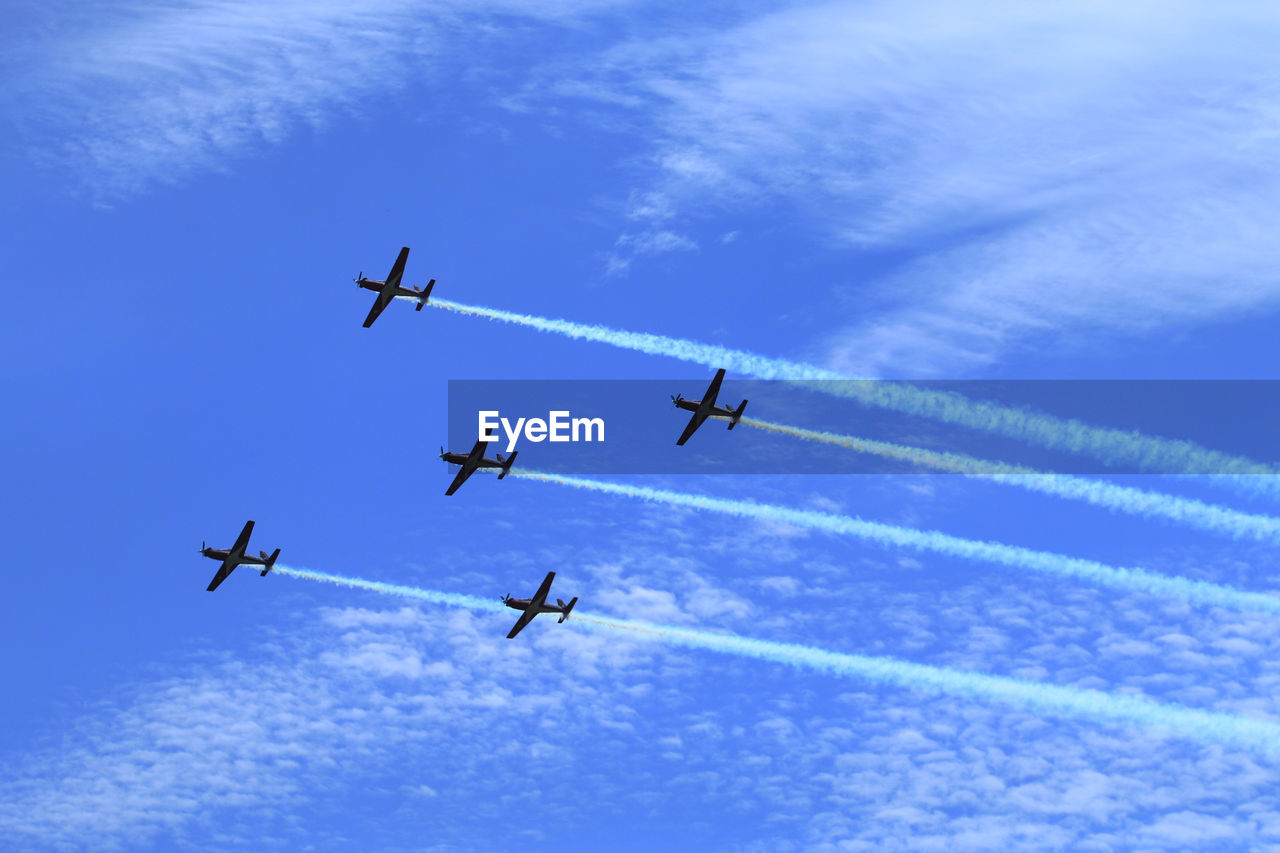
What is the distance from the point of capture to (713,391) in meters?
123

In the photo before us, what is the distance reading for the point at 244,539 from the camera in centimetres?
13238

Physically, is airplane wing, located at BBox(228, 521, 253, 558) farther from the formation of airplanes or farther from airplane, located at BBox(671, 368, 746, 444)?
airplane, located at BBox(671, 368, 746, 444)

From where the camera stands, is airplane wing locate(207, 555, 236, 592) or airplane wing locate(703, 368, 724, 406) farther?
airplane wing locate(207, 555, 236, 592)

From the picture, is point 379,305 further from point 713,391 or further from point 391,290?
point 713,391

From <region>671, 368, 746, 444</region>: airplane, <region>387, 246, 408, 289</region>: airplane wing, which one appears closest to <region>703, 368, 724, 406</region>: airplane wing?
<region>671, 368, 746, 444</region>: airplane

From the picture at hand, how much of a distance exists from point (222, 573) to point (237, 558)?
2.28m

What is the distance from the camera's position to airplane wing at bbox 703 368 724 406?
12200 cm

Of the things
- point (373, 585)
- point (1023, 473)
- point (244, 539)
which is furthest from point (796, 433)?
point (244, 539)

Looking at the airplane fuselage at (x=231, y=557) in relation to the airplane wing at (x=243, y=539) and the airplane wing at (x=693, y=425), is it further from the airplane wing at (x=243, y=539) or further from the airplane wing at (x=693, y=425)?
the airplane wing at (x=693, y=425)

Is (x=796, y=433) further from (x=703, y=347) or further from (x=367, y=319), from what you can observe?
(x=367, y=319)

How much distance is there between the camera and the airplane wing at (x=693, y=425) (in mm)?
124256

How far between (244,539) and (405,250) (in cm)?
3125

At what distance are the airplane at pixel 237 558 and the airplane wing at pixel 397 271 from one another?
2625 cm

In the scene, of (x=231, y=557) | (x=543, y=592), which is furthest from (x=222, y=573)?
(x=543, y=592)
